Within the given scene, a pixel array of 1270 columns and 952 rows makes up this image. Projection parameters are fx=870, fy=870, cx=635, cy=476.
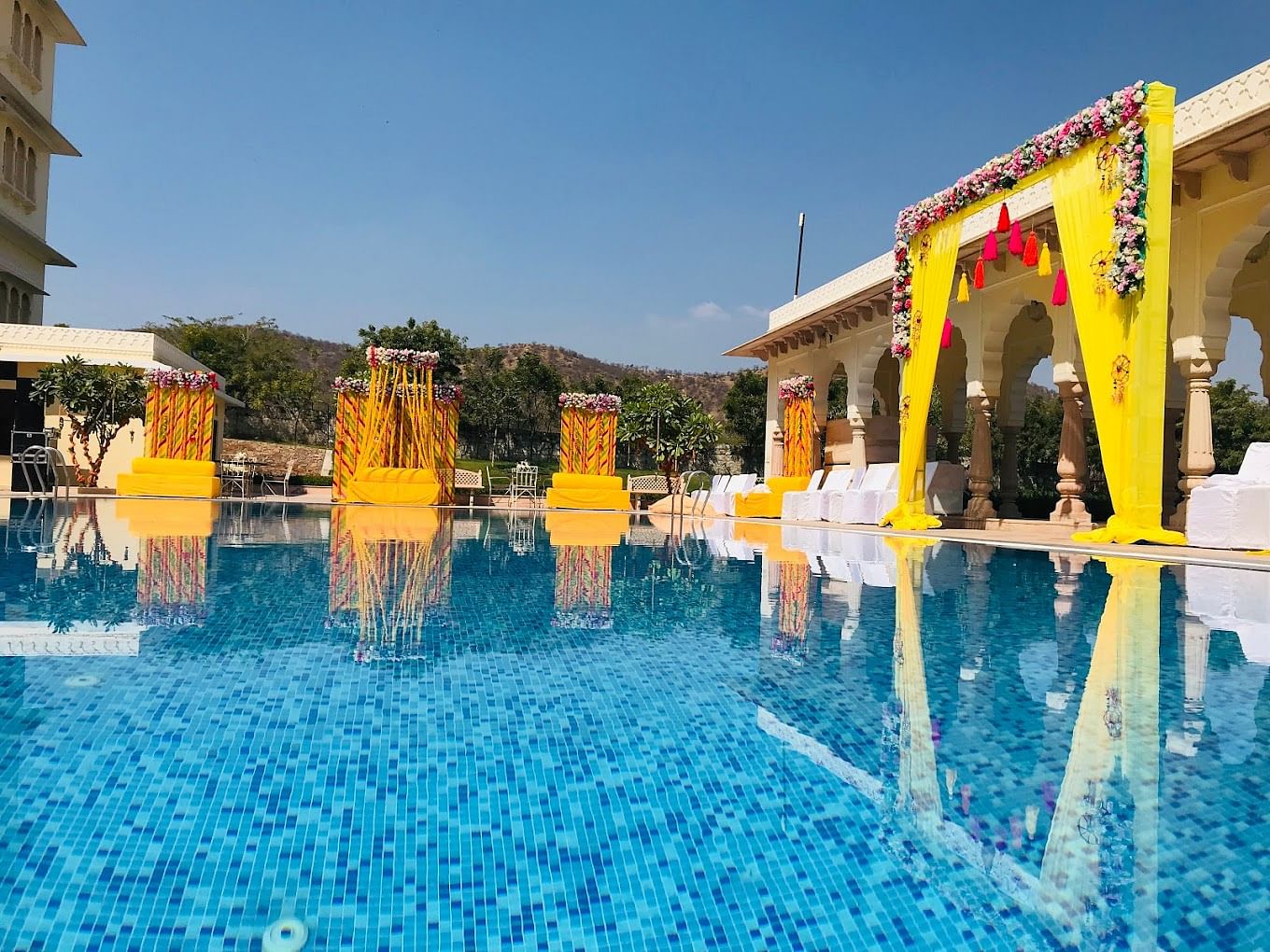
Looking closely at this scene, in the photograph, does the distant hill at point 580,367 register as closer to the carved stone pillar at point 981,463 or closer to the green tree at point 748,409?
the green tree at point 748,409

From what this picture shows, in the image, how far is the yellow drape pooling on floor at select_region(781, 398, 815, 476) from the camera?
1599 cm

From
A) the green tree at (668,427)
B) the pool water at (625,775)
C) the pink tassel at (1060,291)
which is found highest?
the pink tassel at (1060,291)

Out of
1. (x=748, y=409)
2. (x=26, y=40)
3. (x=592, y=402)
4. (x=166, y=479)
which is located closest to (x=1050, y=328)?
(x=592, y=402)

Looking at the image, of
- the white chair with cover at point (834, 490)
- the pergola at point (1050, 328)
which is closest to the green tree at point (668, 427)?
the pergola at point (1050, 328)

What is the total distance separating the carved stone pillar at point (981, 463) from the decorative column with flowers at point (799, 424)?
355cm

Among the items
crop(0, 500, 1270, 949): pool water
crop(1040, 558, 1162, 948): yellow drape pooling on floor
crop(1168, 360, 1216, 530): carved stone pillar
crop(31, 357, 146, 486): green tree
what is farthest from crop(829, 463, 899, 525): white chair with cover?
crop(31, 357, 146, 486): green tree

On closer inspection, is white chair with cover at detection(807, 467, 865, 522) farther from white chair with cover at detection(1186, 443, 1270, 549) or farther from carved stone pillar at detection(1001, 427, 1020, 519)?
white chair with cover at detection(1186, 443, 1270, 549)

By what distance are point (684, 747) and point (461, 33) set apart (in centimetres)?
1264

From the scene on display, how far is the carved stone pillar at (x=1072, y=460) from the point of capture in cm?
1078

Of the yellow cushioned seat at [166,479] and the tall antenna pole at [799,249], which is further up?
the tall antenna pole at [799,249]

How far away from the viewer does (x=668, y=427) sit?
21125 mm

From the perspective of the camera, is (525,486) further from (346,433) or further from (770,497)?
(770,497)

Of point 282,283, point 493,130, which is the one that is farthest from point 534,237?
point 282,283

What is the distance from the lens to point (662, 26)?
13508 millimetres
